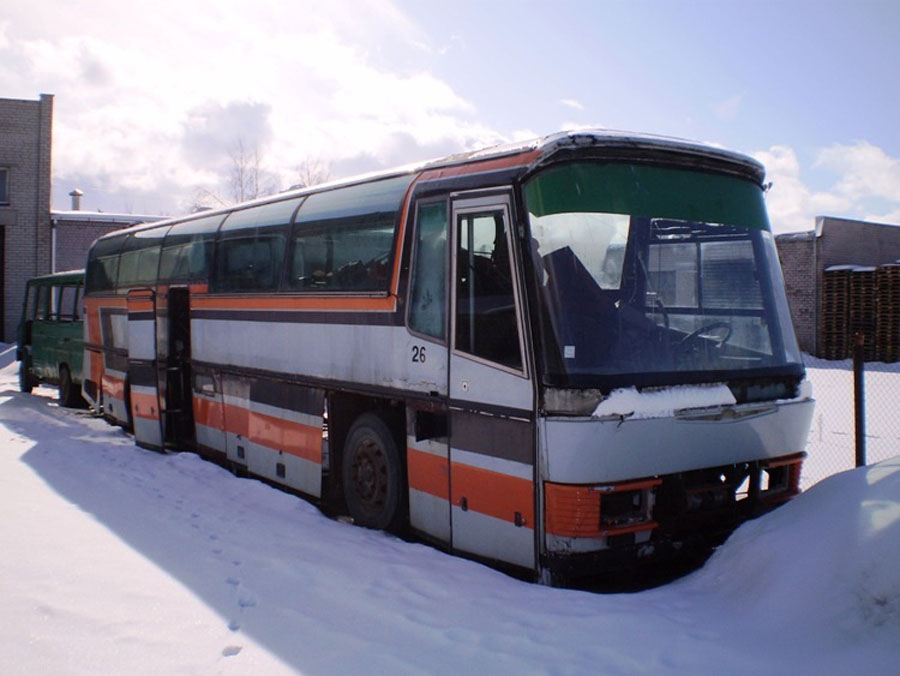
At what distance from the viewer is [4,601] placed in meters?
4.48

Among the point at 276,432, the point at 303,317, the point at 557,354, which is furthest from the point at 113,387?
the point at 557,354

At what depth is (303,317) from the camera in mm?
8000

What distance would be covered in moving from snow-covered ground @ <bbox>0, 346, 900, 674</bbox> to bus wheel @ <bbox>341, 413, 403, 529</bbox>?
41 centimetres

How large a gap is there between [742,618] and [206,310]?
7.31m

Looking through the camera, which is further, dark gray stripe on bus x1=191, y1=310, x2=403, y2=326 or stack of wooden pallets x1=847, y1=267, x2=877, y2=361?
stack of wooden pallets x1=847, y1=267, x2=877, y2=361

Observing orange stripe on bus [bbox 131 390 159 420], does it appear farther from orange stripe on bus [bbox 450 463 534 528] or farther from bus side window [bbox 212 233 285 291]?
orange stripe on bus [bbox 450 463 534 528]

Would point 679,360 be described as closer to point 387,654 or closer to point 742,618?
point 742,618

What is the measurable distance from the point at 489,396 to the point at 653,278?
4.33ft

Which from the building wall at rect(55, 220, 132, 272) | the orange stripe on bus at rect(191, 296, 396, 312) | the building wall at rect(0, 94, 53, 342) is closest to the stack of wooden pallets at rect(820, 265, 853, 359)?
the orange stripe on bus at rect(191, 296, 396, 312)

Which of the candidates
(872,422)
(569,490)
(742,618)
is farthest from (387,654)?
(872,422)

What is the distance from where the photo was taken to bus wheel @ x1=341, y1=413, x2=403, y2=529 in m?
6.79

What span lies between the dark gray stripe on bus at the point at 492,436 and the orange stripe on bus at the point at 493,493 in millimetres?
136

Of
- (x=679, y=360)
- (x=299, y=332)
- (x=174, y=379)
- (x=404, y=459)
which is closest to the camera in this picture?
(x=679, y=360)

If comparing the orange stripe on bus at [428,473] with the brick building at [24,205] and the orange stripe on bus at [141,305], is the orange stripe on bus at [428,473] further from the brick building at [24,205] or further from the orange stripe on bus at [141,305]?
the brick building at [24,205]
